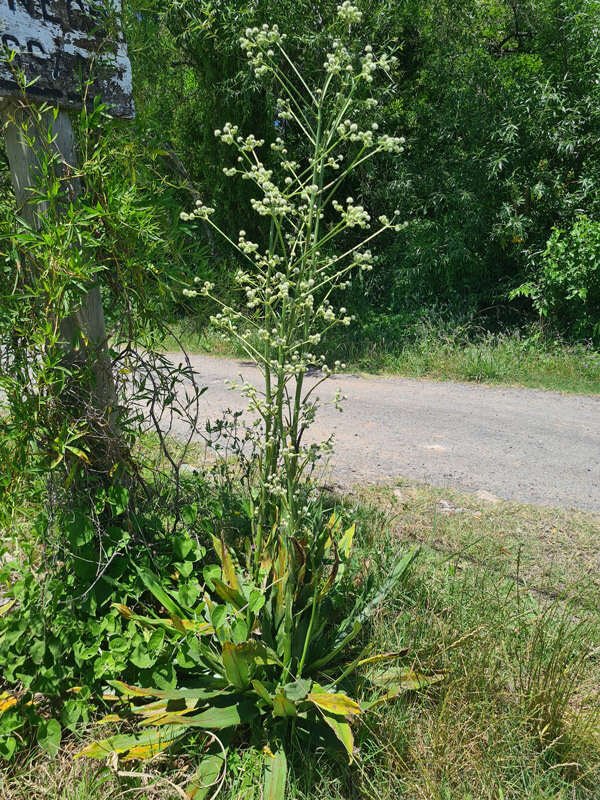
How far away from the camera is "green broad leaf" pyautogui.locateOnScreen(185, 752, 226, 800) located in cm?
189

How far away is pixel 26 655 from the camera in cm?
212

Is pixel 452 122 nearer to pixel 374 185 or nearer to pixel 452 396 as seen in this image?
pixel 374 185

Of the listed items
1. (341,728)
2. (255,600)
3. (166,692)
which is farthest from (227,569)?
(341,728)

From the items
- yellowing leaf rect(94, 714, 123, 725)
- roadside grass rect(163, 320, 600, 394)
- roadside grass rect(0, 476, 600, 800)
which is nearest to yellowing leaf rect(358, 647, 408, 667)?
roadside grass rect(0, 476, 600, 800)

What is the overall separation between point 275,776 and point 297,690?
25cm

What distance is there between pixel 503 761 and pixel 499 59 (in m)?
11.1

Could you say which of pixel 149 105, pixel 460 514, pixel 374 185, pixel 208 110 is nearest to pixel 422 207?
pixel 374 185

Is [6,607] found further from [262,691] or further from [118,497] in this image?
[262,691]

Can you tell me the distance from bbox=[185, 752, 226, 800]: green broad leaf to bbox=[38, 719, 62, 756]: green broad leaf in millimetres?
455

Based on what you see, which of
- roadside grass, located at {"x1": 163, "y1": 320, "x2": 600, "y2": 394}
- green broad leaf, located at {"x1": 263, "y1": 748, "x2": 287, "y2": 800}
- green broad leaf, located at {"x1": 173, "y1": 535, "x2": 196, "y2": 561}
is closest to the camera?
green broad leaf, located at {"x1": 263, "y1": 748, "x2": 287, "y2": 800}

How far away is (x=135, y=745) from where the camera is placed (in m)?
2.00

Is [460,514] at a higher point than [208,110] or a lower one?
lower

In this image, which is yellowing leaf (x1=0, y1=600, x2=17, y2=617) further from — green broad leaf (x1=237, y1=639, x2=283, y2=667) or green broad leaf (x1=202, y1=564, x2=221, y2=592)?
green broad leaf (x1=237, y1=639, x2=283, y2=667)

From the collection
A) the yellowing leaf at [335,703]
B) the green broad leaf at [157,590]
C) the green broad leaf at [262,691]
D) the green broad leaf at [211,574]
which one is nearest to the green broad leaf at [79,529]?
the green broad leaf at [157,590]
